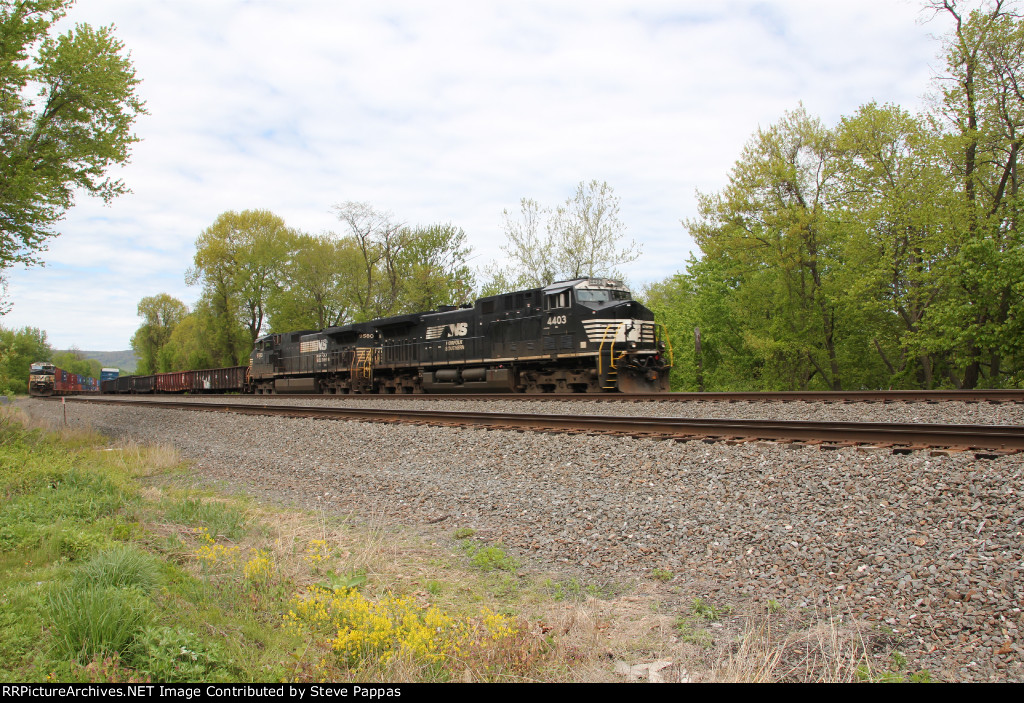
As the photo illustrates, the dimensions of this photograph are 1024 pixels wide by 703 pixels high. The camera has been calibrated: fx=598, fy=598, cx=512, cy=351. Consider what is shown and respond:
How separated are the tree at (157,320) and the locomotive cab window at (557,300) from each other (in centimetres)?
7284

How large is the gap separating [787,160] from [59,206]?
85.7ft

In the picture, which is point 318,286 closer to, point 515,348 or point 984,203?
point 515,348

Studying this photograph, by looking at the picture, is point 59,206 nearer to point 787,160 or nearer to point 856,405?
point 856,405

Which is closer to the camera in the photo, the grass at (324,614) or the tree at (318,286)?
the grass at (324,614)

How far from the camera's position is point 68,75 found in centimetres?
1512

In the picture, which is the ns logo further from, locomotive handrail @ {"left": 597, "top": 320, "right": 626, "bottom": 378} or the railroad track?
the railroad track

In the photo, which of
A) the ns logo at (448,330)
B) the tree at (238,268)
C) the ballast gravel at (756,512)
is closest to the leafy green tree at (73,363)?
the tree at (238,268)

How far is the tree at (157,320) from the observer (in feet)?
253

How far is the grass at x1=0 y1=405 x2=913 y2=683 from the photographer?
3053 mm

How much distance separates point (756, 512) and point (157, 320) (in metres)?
87.5

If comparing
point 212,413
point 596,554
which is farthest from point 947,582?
point 212,413

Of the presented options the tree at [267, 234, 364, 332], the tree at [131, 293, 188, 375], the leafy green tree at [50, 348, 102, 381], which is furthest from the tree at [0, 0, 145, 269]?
the leafy green tree at [50, 348, 102, 381]

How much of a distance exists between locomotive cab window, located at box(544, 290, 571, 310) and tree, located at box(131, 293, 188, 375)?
7284 cm

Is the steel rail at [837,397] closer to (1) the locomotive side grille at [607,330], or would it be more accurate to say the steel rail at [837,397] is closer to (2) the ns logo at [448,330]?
(1) the locomotive side grille at [607,330]
